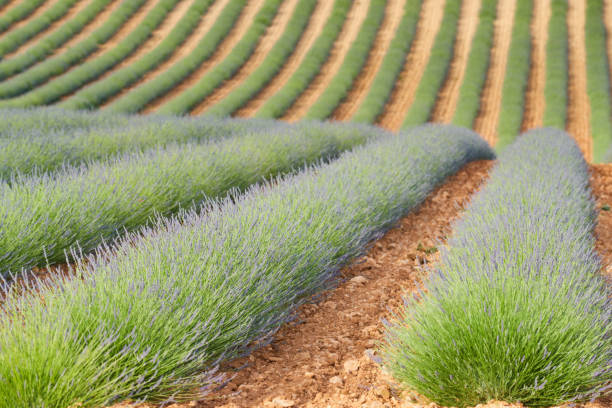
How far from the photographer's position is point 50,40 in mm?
18016

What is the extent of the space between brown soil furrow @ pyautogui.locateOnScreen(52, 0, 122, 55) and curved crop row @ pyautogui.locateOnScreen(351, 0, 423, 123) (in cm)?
969

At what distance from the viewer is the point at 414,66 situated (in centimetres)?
1927

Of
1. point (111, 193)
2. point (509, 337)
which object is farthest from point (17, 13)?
point (509, 337)

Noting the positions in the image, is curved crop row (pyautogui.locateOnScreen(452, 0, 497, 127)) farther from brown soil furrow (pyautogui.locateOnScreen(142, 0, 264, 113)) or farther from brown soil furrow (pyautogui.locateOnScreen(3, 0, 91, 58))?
brown soil furrow (pyautogui.locateOnScreen(3, 0, 91, 58))

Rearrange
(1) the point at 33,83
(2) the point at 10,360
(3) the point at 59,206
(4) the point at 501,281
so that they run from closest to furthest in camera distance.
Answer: (2) the point at 10,360
(4) the point at 501,281
(3) the point at 59,206
(1) the point at 33,83

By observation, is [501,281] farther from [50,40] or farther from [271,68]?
[50,40]

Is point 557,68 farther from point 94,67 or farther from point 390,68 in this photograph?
point 94,67

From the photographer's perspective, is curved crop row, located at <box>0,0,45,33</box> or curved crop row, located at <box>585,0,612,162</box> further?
curved crop row, located at <box>0,0,45,33</box>

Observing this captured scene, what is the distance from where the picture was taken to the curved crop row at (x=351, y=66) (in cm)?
1588

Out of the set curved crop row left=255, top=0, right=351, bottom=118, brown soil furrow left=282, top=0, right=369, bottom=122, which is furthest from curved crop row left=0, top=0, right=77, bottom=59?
brown soil furrow left=282, top=0, right=369, bottom=122

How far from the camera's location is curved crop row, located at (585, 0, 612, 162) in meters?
14.0

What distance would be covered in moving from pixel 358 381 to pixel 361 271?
1578 mm

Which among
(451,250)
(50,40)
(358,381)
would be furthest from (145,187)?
(50,40)

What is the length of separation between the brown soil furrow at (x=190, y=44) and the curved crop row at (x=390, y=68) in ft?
21.2
